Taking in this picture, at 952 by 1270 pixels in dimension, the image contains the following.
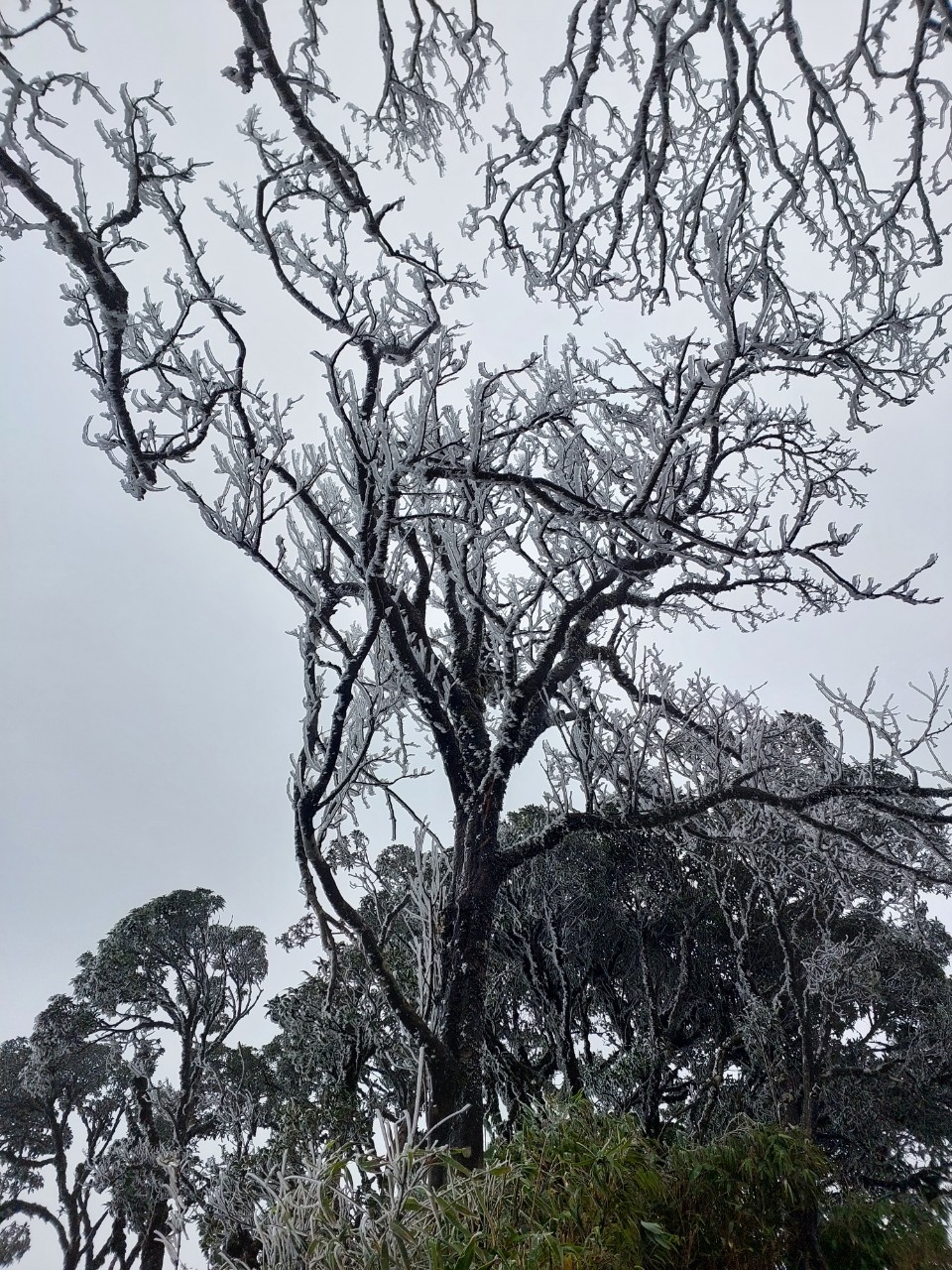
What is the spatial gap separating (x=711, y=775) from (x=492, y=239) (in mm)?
3887

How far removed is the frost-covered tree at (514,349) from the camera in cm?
206

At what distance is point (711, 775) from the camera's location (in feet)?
18.1

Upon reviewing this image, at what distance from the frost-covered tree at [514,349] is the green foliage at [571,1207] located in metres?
0.27

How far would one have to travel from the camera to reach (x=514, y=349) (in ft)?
17.3

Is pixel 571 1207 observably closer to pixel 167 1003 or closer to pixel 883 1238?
pixel 883 1238

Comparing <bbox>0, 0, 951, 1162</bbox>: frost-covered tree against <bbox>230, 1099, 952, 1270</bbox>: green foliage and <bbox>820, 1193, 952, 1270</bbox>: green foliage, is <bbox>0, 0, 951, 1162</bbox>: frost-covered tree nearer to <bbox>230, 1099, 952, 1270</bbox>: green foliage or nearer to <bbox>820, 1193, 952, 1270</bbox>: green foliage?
<bbox>230, 1099, 952, 1270</bbox>: green foliage

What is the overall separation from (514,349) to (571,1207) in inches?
184

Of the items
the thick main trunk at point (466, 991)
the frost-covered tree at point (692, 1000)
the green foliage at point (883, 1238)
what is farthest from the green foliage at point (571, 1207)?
the frost-covered tree at point (692, 1000)

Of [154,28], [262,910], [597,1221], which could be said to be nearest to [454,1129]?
[597,1221]

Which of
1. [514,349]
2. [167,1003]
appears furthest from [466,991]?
[167,1003]

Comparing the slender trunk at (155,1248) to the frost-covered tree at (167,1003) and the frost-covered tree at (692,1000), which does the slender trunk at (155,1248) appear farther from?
the frost-covered tree at (692,1000)

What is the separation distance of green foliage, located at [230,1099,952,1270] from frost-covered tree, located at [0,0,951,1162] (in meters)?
0.27

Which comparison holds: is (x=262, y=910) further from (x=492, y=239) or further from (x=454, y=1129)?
(x=492, y=239)

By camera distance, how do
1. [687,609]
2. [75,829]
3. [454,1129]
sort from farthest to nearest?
[75,829]
[687,609]
[454,1129]
